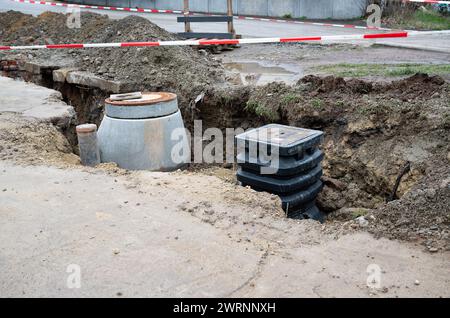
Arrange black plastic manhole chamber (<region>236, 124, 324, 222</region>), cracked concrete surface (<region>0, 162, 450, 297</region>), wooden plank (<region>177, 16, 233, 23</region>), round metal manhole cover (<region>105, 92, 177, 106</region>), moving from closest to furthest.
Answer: cracked concrete surface (<region>0, 162, 450, 297</region>)
black plastic manhole chamber (<region>236, 124, 324, 222</region>)
round metal manhole cover (<region>105, 92, 177, 106</region>)
wooden plank (<region>177, 16, 233, 23</region>)

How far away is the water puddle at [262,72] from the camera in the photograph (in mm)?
9219

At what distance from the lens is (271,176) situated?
5023 millimetres

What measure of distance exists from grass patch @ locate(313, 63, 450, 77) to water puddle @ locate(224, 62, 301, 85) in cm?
57

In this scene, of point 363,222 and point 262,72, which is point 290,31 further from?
point 363,222

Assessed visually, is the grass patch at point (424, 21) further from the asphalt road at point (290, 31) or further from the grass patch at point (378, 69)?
the grass patch at point (378, 69)

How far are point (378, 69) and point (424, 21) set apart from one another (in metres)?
10.9

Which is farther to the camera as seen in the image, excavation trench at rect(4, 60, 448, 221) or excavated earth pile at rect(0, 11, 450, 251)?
excavation trench at rect(4, 60, 448, 221)

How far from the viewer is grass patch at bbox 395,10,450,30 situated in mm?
17672

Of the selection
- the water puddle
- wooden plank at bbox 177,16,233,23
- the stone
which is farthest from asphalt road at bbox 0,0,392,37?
the stone

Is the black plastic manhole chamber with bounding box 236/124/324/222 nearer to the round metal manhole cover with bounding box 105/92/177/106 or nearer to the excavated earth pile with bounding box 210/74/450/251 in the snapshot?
the excavated earth pile with bounding box 210/74/450/251

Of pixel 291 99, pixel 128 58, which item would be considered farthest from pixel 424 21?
pixel 291 99

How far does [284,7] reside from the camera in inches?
837

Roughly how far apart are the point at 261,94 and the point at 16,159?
11.6ft
